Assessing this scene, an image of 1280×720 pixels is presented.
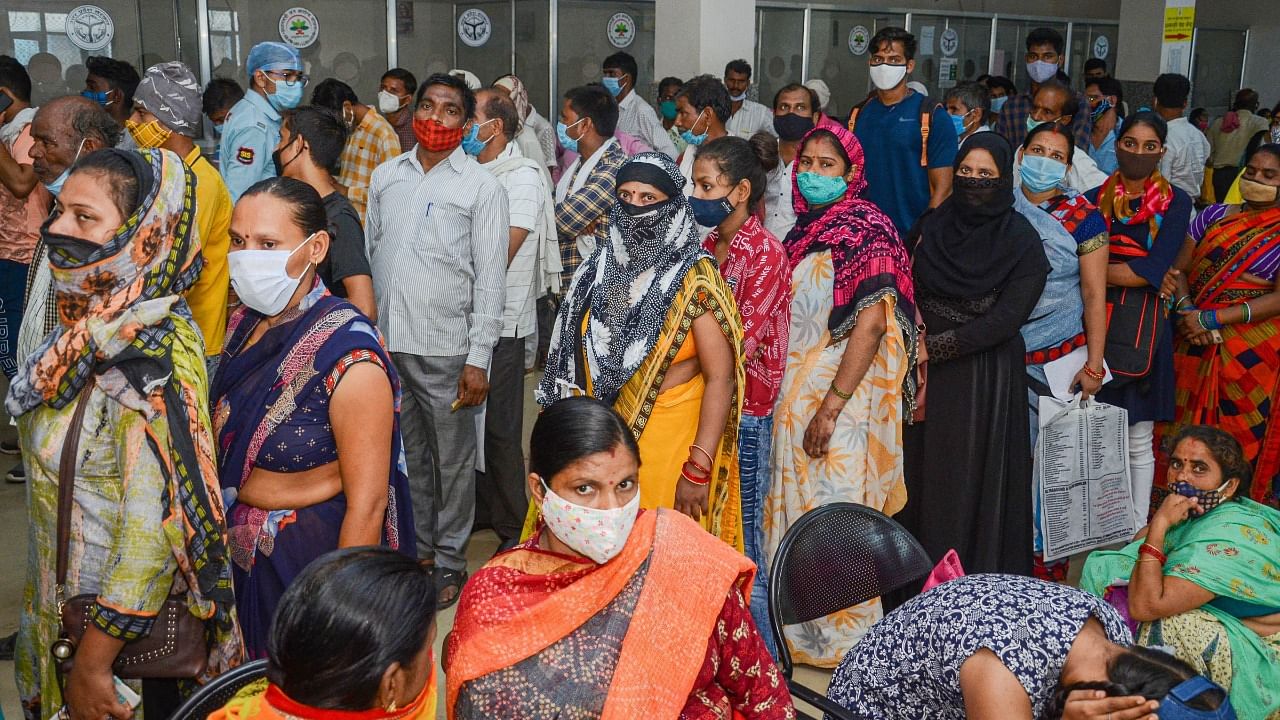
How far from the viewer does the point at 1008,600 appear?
2.04 metres

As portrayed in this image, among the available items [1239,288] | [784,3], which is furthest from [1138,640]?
[784,3]

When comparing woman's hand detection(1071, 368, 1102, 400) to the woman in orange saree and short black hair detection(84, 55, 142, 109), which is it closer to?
the woman in orange saree

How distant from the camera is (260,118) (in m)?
4.75

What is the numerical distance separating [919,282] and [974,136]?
1.63 feet

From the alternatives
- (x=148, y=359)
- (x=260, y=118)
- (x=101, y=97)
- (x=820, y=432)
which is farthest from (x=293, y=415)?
(x=101, y=97)

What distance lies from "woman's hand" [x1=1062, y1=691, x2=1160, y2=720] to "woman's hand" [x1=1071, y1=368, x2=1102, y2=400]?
2246 millimetres

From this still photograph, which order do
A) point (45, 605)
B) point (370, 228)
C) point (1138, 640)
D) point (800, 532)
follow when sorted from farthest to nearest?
point (370, 228)
point (1138, 640)
point (800, 532)
point (45, 605)

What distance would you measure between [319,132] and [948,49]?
30.4 feet

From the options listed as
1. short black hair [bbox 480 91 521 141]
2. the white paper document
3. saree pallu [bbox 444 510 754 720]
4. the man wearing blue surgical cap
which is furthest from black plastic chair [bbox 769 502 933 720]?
the man wearing blue surgical cap

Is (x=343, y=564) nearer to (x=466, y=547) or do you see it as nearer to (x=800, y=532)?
(x=800, y=532)

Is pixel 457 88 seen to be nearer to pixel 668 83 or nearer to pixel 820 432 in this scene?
pixel 820 432

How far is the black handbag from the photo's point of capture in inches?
164

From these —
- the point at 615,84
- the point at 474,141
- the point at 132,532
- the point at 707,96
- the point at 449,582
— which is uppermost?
the point at 615,84

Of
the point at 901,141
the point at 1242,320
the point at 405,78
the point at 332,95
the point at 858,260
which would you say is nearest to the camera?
the point at 858,260
